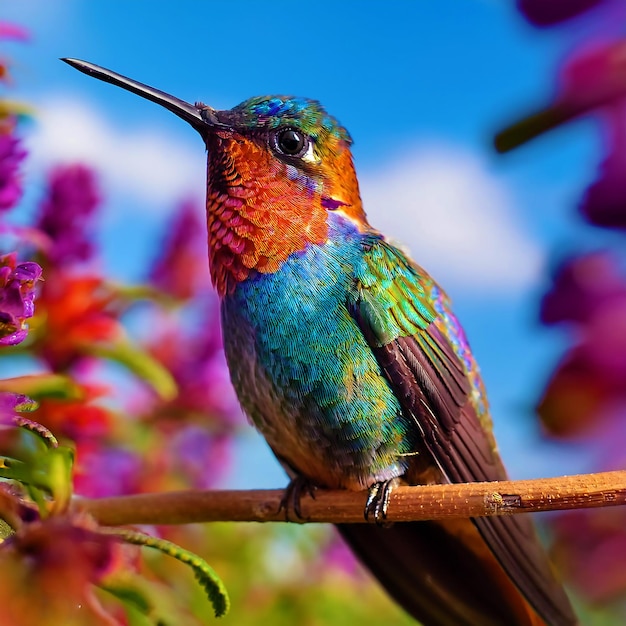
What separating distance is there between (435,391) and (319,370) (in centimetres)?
36

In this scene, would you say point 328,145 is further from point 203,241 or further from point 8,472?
point 8,472

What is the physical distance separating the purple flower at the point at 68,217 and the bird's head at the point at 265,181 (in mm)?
346

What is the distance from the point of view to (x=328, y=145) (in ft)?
7.86

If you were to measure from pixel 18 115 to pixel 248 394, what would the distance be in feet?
3.31

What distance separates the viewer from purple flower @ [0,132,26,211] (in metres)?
1.42

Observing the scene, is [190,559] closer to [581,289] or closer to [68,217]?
[581,289]

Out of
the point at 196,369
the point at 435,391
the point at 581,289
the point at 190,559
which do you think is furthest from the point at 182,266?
the point at 581,289

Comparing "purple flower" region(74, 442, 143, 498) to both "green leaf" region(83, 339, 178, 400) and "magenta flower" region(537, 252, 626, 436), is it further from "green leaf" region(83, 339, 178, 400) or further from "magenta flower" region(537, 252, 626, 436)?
"magenta flower" region(537, 252, 626, 436)

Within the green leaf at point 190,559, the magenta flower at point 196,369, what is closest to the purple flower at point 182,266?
the magenta flower at point 196,369

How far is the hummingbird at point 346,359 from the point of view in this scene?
83.9 inches

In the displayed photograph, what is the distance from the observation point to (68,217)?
7.38 ft

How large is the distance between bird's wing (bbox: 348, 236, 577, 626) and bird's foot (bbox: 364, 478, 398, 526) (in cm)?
17

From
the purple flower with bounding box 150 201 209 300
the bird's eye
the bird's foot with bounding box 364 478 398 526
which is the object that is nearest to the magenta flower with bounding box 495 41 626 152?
the bird's foot with bounding box 364 478 398 526

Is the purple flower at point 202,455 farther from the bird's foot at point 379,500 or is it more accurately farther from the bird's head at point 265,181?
the bird's foot at point 379,500
